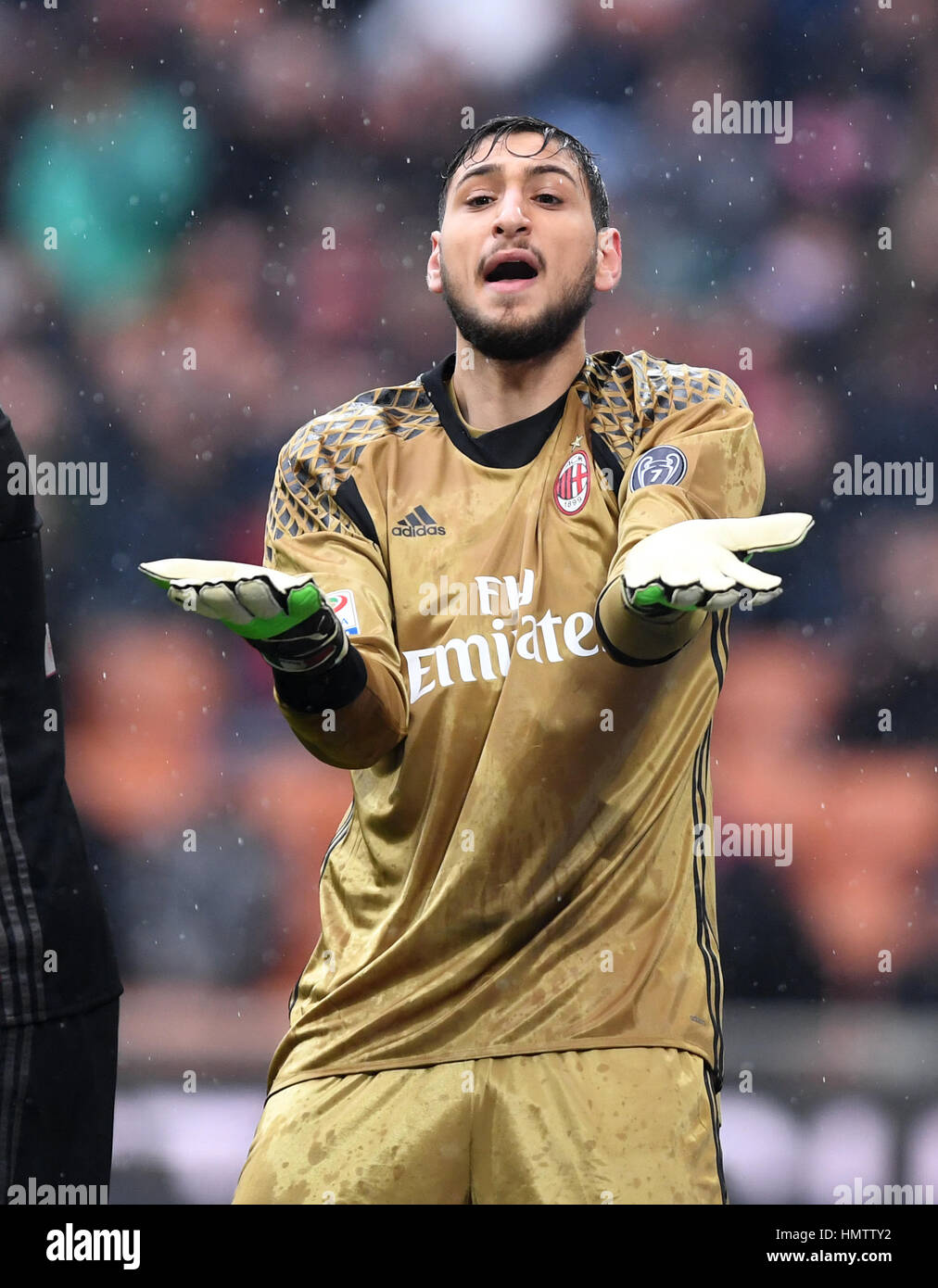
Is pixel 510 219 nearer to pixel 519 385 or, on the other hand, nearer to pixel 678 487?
pixel 519 385

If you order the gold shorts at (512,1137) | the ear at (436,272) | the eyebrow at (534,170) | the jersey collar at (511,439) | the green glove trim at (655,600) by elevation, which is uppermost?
the eyebrow at (534,170)

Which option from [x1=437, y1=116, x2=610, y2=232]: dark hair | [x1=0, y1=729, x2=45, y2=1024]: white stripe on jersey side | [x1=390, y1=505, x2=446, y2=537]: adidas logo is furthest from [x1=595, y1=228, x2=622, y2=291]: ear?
[x1=0, y1=729, x2=45, y2=1024]: white stripe on jersey side

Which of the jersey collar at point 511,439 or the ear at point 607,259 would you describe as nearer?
the jersey collar at point 511,439

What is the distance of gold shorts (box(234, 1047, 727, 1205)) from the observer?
1.89 m

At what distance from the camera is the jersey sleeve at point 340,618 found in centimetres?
193

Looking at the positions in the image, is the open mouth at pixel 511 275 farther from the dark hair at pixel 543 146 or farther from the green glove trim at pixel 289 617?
the green glove trim at pixel 289 617

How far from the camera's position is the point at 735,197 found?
168 inches

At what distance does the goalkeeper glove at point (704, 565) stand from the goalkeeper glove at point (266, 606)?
0.33m

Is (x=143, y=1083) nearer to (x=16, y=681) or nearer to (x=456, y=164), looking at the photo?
(x=16, y=681)

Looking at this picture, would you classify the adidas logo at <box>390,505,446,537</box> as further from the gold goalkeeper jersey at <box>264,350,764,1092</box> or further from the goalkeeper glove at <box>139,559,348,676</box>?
the goalkeeper glove at <box>139,559,348,676</box>

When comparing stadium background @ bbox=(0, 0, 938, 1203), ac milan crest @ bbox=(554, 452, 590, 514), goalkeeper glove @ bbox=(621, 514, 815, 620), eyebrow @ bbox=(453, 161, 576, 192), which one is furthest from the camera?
stadium background @ bbox=(0, 0, 938, 1203)

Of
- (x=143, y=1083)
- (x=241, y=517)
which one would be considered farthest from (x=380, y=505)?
(x=241, y=517)

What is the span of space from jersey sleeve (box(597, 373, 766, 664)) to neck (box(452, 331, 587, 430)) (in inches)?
7.2

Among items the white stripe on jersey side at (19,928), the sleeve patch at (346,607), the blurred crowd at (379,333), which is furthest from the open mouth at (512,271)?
the blurred crowd at (379,333)
